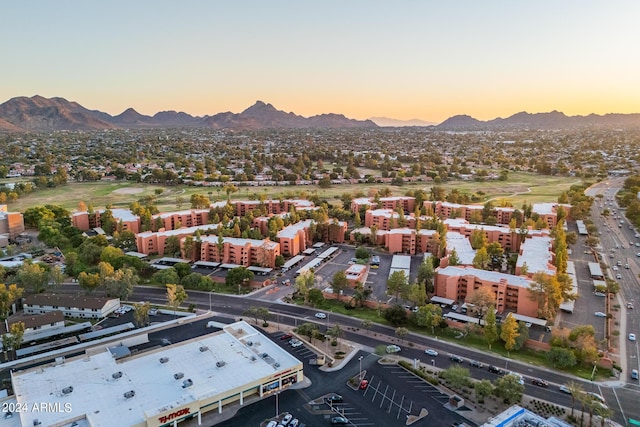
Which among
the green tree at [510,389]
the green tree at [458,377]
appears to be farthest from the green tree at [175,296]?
the green tree at [510,389]

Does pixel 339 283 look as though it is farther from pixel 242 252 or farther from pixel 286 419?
pixel 286 419

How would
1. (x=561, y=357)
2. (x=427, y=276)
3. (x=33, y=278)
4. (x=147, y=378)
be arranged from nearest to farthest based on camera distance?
(x=147, y=378)
(x=561, y=357)
(x=33, y=278)
(x=427, y=276)

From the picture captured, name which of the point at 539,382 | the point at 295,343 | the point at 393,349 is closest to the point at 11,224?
the point at 295,343

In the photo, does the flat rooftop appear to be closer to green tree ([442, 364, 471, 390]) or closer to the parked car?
the parked car

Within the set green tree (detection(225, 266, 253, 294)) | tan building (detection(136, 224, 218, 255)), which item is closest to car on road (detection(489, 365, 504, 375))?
green tree (detection(225, 266, 253, 294))

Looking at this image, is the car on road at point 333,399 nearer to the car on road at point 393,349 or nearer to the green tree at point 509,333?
the car on road at point 393,349

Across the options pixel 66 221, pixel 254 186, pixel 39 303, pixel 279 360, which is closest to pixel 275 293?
pixel 279 360

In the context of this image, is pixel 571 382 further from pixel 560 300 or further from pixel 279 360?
pixel 279 360
